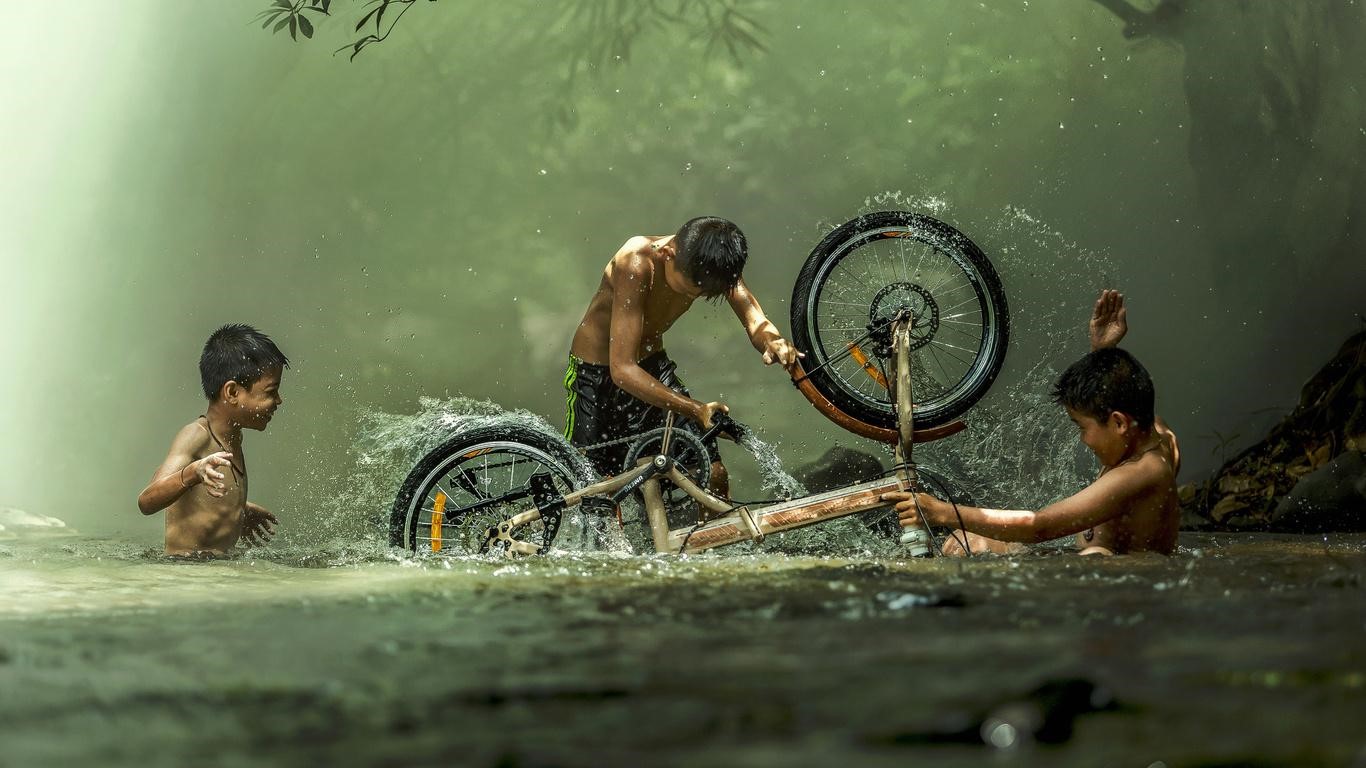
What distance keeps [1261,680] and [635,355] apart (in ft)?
10.6

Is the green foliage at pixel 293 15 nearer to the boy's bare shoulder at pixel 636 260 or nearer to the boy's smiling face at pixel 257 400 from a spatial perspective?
the boy's smiling face at pixel 257 400

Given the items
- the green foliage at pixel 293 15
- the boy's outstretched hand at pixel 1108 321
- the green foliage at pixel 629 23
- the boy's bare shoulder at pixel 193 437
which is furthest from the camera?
the green foliage at pixel 293 15

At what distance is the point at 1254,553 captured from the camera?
4.40 m

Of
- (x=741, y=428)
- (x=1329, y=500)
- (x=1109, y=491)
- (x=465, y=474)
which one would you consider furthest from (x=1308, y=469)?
(x=465, y=474)

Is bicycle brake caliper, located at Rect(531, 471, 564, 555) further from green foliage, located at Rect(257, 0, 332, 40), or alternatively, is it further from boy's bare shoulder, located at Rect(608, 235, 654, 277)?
green foliage, located at Rect(257, 0, 332, 40)

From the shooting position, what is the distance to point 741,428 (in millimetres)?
4738

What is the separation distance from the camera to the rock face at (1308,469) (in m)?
6.21

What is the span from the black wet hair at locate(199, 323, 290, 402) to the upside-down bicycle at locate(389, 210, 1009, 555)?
3.49 ft

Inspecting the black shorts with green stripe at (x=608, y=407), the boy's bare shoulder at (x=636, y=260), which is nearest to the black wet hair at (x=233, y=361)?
the black shorts with green stripe at (x=608, y=407)

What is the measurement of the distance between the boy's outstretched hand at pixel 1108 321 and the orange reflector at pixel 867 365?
0.81m

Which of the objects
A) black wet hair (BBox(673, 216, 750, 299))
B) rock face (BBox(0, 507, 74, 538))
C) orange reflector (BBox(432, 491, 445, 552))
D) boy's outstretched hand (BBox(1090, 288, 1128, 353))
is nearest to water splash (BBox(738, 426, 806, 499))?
black wet hair (BBox(673, 216, 750, 299))

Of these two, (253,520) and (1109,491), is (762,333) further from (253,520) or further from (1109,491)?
(253,520)

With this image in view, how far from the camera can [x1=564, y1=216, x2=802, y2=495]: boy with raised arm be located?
193 inches

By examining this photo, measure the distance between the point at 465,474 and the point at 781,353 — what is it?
4.18 ft
